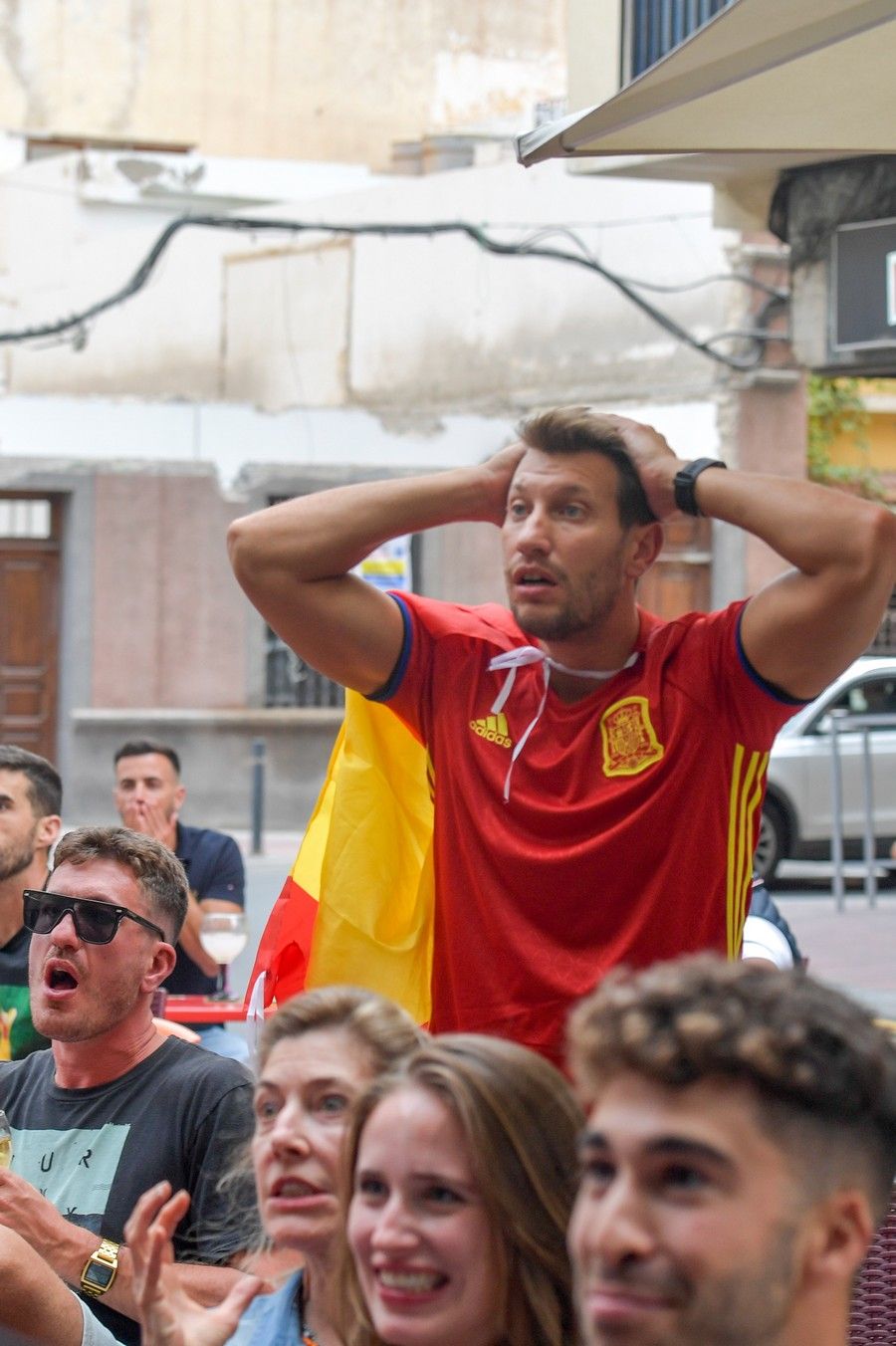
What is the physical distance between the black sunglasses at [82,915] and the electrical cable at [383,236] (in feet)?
52.1

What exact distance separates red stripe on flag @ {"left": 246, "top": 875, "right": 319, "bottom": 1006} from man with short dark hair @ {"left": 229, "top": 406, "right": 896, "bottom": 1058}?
4.9 inches

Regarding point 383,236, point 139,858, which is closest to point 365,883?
point 139,858

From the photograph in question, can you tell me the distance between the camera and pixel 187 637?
20.3 metres

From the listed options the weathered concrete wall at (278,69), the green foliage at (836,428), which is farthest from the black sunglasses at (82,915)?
the weathered concrete wall at (278,69)

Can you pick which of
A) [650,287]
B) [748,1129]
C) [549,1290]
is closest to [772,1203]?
[748,1129]

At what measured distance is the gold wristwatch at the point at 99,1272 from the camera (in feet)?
9.88

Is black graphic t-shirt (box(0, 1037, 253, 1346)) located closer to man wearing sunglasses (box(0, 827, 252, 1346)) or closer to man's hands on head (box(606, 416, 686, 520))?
man wearing sunglasses (box(0, 827, 252, 1346))

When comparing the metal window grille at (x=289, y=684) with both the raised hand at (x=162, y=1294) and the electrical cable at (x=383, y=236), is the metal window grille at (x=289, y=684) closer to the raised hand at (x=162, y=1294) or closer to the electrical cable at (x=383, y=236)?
the electrical cable at (x=383, y=236)

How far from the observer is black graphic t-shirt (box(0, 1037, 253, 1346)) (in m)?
3.22

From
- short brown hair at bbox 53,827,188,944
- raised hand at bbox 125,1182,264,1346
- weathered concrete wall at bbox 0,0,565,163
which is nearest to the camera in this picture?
raised hand at bbox 125,1182,264,1346

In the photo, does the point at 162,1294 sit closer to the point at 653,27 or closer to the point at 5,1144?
the point at 5,1144

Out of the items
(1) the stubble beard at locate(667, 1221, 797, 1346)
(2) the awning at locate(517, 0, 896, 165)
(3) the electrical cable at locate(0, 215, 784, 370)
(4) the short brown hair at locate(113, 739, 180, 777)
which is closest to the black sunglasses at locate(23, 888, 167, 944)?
(2) the awning at locate(517, 0, 896, 165)

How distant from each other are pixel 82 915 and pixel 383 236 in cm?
1793

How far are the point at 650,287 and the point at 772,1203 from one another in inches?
726
